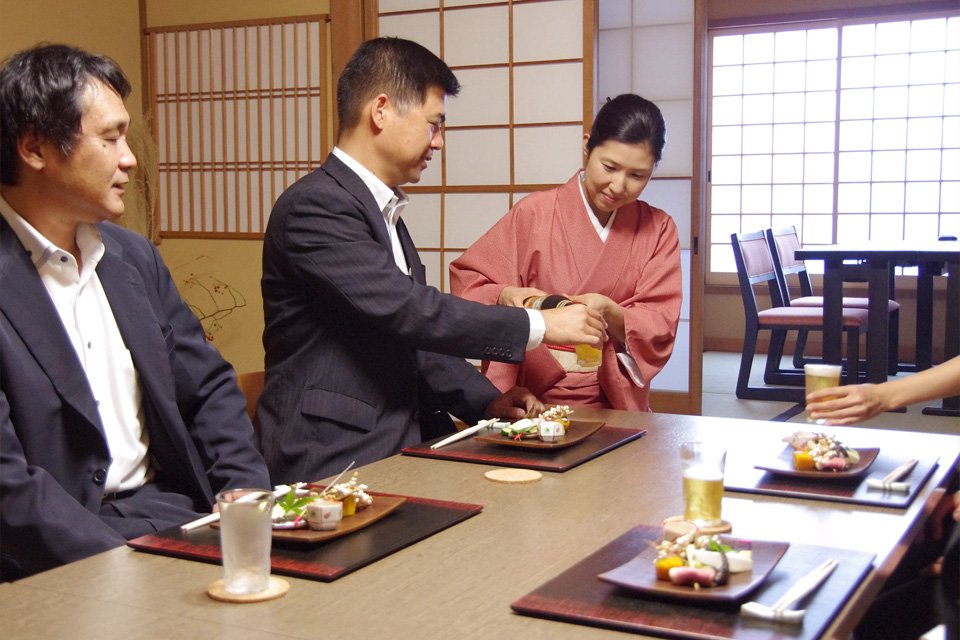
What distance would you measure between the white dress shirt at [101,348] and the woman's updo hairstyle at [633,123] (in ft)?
4.45

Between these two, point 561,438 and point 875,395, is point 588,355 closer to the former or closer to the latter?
point 561,438

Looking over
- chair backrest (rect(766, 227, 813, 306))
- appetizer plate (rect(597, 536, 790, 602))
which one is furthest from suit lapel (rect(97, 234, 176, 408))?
chair backrest (rect(766, 227, 813, 306))

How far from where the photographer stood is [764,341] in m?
8.37

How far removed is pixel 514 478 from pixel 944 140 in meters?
7.33

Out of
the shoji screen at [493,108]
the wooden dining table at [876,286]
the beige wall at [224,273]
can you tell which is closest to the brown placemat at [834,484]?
the shoji screen at [493,108]

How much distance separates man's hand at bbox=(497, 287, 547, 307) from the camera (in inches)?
104

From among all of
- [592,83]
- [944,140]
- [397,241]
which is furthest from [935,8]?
[397,241]

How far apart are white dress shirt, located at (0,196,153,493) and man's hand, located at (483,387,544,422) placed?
2.59 ft

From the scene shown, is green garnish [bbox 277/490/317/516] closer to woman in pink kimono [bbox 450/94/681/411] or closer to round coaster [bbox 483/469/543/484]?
round coaster [bbox 483/469/543/484]

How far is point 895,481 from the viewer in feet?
5.48

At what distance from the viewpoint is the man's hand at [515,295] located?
2.64 meters

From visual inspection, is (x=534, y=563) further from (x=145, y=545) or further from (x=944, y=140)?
(x=944, y=140)

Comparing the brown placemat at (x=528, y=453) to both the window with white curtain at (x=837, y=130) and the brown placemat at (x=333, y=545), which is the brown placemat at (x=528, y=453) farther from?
the window with white curtain at (x=837, y=130)

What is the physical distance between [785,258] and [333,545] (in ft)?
20.6
